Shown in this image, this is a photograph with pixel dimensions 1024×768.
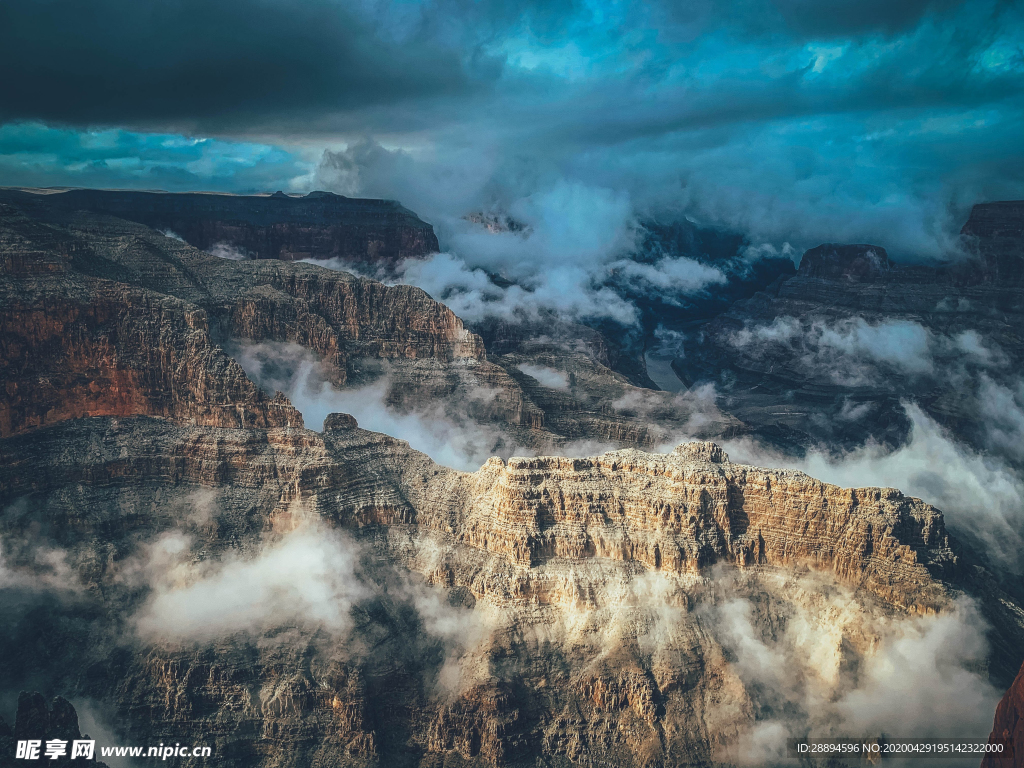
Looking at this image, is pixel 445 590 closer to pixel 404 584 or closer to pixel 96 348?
pixel 404 584

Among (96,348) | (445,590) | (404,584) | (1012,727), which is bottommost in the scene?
(1012,727)

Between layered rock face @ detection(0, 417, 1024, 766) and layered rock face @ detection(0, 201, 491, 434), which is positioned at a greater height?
layered rock face @ detection(0, 201, 491, 434)

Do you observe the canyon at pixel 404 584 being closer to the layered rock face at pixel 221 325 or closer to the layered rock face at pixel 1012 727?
the layered rock face at pixel 221 325

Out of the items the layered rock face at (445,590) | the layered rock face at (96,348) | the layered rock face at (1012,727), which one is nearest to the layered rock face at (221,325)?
the layered rock face at (96,348)

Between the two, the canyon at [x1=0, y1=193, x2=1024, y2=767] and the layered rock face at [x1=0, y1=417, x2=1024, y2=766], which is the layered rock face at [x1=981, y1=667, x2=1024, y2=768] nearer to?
the canyon at [x1=0, y1=193, x2=1024, y2=767]

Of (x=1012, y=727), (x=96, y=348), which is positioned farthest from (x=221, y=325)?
(x=1012, y=727)

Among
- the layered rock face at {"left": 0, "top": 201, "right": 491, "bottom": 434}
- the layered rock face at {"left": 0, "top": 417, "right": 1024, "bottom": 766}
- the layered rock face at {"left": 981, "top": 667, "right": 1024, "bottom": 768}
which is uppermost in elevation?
the layered rock face at {"left": 0, "top": 201, "right": 491, "bottom": 434}

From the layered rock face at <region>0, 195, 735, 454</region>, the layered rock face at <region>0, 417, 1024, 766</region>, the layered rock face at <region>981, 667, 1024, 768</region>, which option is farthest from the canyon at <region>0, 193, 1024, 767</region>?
the layered rock face at <region>981, 667, 1024, 768</region>

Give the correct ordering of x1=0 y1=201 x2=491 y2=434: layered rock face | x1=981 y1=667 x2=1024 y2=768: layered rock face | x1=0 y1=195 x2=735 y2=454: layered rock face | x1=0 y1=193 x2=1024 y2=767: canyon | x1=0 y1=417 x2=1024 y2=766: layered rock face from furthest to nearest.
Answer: x1=0 y1=195 x2=735 y2=454: layered rock face → x1=0 y1=201 x2=491 y2=434: layered rock face → x1=0 y1=417 x2=1024 y2=766: layered rock face → x1=0 y1=193 x2=1024 y2=767: canyon → x1=981 y1=667 x2=1024 y2=768: layered rock face

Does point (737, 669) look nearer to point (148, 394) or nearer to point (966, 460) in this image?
point (148, 394)
